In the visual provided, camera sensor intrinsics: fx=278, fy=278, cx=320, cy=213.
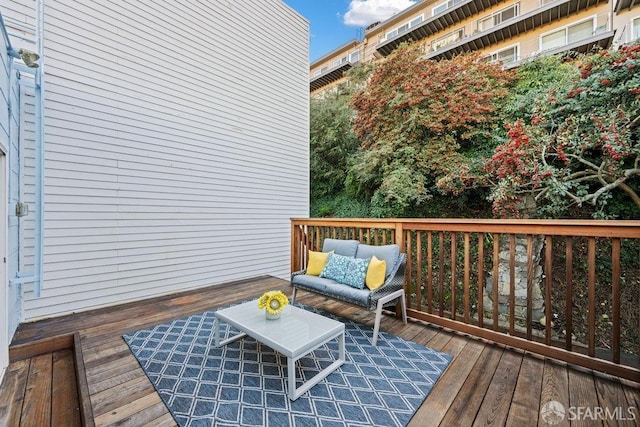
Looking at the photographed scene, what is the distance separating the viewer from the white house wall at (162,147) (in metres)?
3.34

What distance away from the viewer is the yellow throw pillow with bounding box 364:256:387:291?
9.39 ft

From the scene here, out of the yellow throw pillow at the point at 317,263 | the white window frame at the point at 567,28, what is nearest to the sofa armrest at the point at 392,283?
the yellow throw pillow at the point at 317,263

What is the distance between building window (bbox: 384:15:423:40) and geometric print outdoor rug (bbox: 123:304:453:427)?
47.3ft

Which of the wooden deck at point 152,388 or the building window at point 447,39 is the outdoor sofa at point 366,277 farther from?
the building window at point 447,39

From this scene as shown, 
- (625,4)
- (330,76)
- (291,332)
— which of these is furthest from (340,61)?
(291,332)

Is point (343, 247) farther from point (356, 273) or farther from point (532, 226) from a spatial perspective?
point (532, 226)

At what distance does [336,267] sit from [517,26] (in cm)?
1208

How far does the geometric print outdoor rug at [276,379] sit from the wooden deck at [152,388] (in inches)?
4.4

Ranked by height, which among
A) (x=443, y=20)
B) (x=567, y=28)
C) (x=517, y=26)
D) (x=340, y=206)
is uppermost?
(x=443, y=20)

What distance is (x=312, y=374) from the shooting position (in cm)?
210

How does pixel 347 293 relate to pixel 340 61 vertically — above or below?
below

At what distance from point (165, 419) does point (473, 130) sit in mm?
6081

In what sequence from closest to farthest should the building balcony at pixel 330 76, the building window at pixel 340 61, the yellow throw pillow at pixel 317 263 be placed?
the yellow throw pillow at pixel 317 263 < the building balcony at pixel 330 76 < the building window at pixel 340 61

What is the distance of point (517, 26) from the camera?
9945 millimetres
